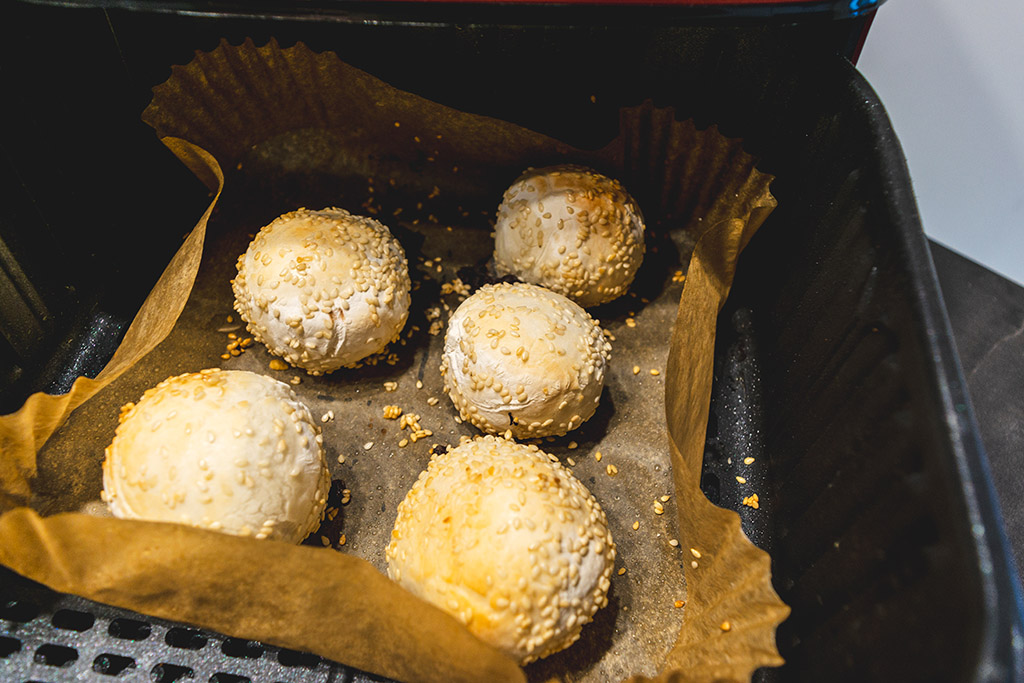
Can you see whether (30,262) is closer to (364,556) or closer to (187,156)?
(187,156)

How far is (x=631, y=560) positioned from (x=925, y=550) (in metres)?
0.62

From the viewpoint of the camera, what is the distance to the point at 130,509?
123cm

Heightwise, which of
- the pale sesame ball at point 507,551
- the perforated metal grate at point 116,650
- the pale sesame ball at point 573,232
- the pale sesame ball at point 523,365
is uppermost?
the pale sesame ball at point 573,232

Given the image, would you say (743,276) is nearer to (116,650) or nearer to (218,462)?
(218,462)

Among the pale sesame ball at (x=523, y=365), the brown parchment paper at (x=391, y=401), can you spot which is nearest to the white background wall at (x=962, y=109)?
the brown parchment paper at (x=391, y=401)

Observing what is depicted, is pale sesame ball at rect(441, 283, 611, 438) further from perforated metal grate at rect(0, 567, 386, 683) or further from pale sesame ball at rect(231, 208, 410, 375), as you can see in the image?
perforated metal grate at rect(0, 567, 386, 683)

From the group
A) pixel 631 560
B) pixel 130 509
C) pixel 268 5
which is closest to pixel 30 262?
pixel 130 509

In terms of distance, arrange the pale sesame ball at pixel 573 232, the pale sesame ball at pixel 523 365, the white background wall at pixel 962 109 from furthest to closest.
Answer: the white background wall at pixel 962 109 → the pale sesame ball at pixel 573 232 → the pale sesame ball at pixel 523 365

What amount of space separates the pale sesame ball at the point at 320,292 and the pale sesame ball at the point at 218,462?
18cm

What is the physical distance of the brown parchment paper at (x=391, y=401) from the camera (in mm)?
1051

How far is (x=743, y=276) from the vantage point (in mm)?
1689

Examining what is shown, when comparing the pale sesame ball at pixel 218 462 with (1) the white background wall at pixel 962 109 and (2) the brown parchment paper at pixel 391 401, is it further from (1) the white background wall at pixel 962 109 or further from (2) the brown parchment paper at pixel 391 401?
(1) the white background wall at pixel 962 109

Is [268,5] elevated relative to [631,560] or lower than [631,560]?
elevated

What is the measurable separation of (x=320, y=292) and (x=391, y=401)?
298 mm
